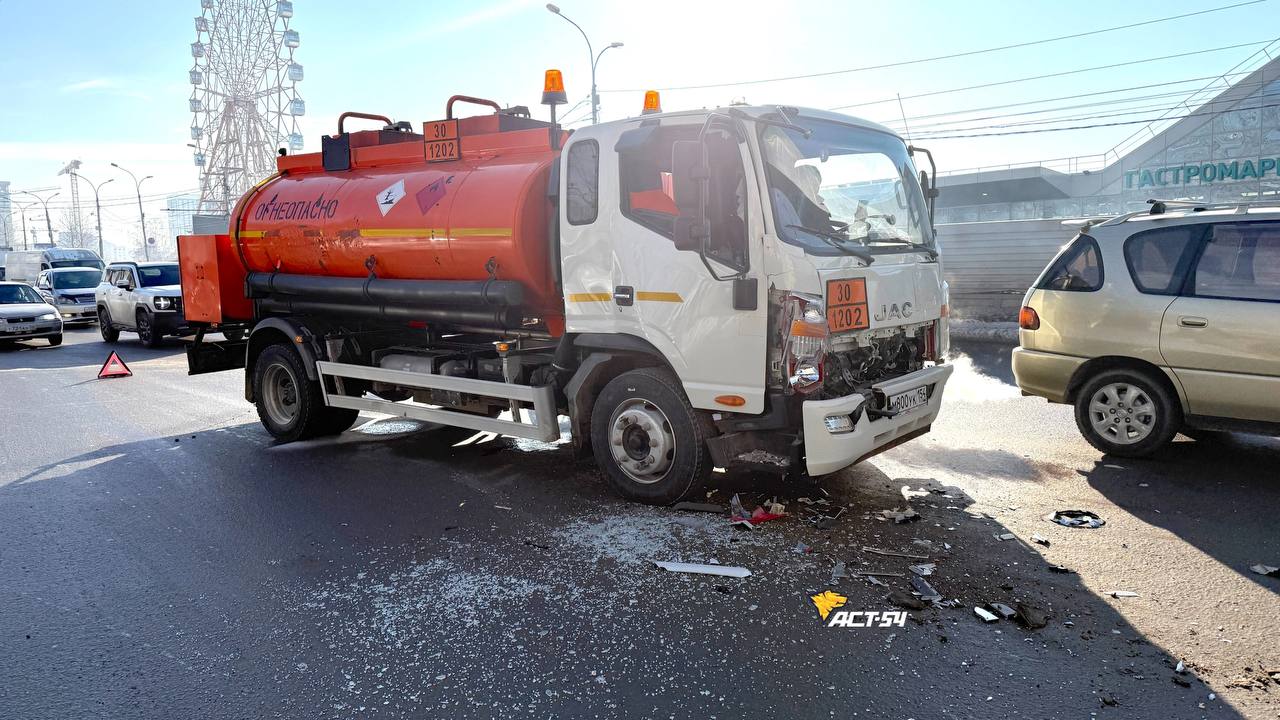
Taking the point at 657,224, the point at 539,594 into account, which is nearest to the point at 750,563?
the point at 539,594

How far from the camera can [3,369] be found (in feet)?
46.6

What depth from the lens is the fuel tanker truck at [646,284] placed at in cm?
477

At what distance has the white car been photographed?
17375mm

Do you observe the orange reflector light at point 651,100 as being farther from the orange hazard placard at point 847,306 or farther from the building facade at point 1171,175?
the building facade at point 1171,175

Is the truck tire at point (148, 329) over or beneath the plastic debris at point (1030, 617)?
over

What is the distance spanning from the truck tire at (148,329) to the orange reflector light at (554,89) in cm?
1390

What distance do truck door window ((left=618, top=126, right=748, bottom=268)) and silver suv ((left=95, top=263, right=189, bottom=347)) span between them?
1425cm

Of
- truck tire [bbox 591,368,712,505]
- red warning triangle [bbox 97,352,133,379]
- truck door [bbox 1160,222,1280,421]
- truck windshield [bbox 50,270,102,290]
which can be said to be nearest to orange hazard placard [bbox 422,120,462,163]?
truck tire [bbox 591,368,712,505]

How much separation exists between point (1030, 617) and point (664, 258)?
282cm

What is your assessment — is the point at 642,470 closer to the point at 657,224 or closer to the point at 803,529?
the point at 803,529

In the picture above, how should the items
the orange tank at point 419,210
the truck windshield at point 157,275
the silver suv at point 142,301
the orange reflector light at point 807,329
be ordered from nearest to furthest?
the orange reflector light at point 807,329
the orange tank at point 419,210
the silver suv at point 142,301
the truck windshield at point 157,275

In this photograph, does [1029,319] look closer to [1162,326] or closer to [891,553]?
[1162,326]

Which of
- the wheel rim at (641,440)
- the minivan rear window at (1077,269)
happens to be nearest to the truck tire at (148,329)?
the wheel rim at (641,440)

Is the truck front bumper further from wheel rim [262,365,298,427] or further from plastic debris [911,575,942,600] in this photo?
wheel rim [262,365,298,427]
